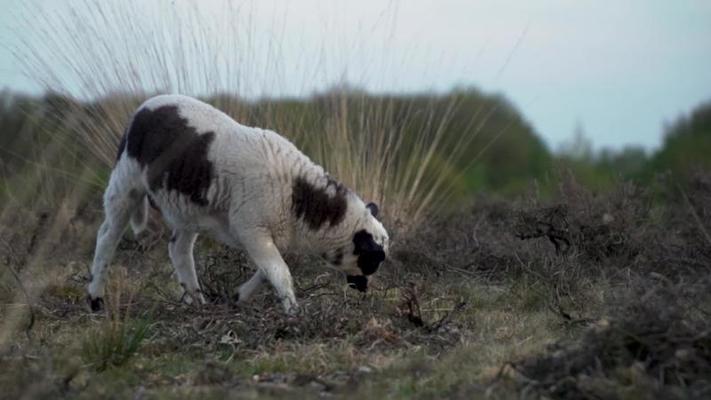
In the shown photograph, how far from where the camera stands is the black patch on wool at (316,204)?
23.1 ft

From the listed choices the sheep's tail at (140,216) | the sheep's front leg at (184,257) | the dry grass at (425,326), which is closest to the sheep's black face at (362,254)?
the dry grass at (425,326)

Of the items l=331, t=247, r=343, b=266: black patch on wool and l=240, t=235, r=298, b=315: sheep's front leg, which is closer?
l=240, t=235, r=298, b=315: sheep's front leg

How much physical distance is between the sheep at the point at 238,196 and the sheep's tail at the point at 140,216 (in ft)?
0.32

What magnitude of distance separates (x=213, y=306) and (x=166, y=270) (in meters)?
2.31

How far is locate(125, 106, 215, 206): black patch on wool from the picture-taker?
7008 millimetres

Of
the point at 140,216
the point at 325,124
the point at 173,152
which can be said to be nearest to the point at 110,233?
the point at 140,216

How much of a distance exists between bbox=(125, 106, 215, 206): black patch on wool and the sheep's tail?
17.5 inches

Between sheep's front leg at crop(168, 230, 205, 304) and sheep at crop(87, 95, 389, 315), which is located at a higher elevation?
sheep at crop(87, 95, 389, 315)

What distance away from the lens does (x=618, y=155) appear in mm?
21797

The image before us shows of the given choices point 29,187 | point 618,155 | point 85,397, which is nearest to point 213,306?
point 85,397

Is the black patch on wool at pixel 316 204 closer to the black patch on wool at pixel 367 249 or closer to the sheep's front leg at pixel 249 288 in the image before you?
the black patch on wool at pixel 367 249

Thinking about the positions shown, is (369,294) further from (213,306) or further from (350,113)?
(350,113)

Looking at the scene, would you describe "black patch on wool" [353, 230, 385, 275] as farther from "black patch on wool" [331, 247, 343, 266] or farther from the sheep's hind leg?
the sheep's hind leg

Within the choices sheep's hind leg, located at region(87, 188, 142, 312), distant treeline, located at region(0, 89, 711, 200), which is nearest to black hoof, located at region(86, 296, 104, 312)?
sheep's hind leg, located at region(87, 188, 142, 312)
